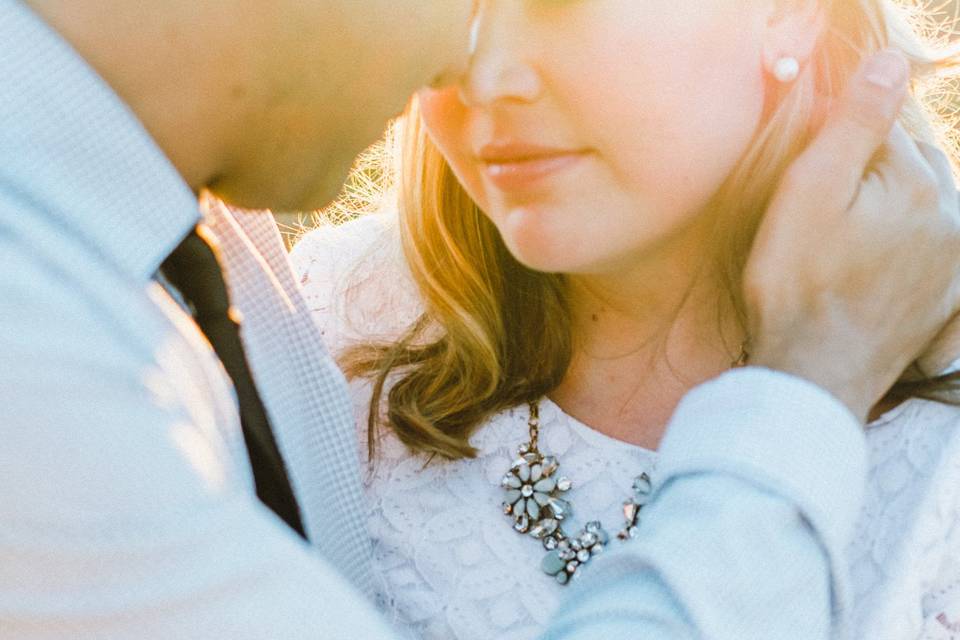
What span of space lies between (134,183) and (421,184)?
85cm

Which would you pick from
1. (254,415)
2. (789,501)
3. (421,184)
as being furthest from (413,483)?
(789,501)

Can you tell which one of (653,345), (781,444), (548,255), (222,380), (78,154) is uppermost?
(78,154)

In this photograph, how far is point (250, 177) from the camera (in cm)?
140

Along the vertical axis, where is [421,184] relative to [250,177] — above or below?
below

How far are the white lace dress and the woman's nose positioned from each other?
514 millimetres

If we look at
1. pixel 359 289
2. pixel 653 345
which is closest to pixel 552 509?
pixel 653 345

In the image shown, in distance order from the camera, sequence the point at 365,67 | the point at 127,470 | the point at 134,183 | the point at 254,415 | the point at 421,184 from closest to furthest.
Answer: the point at 127,470
the point at 134,183
the point at 365,67
the point at 254,415
the point at 421,184

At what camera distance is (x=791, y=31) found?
5.26ft

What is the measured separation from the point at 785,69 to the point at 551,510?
0.68 metres

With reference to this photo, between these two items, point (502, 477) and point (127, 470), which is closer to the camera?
point (127, 470)

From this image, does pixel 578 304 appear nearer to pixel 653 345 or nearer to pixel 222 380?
pixel 653 345

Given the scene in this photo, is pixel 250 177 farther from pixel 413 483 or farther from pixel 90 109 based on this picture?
pixel 413 483

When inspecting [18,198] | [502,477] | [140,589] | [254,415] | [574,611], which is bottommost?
[502,477]

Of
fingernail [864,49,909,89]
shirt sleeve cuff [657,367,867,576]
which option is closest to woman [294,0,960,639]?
fingernail [864,49,909,89]
